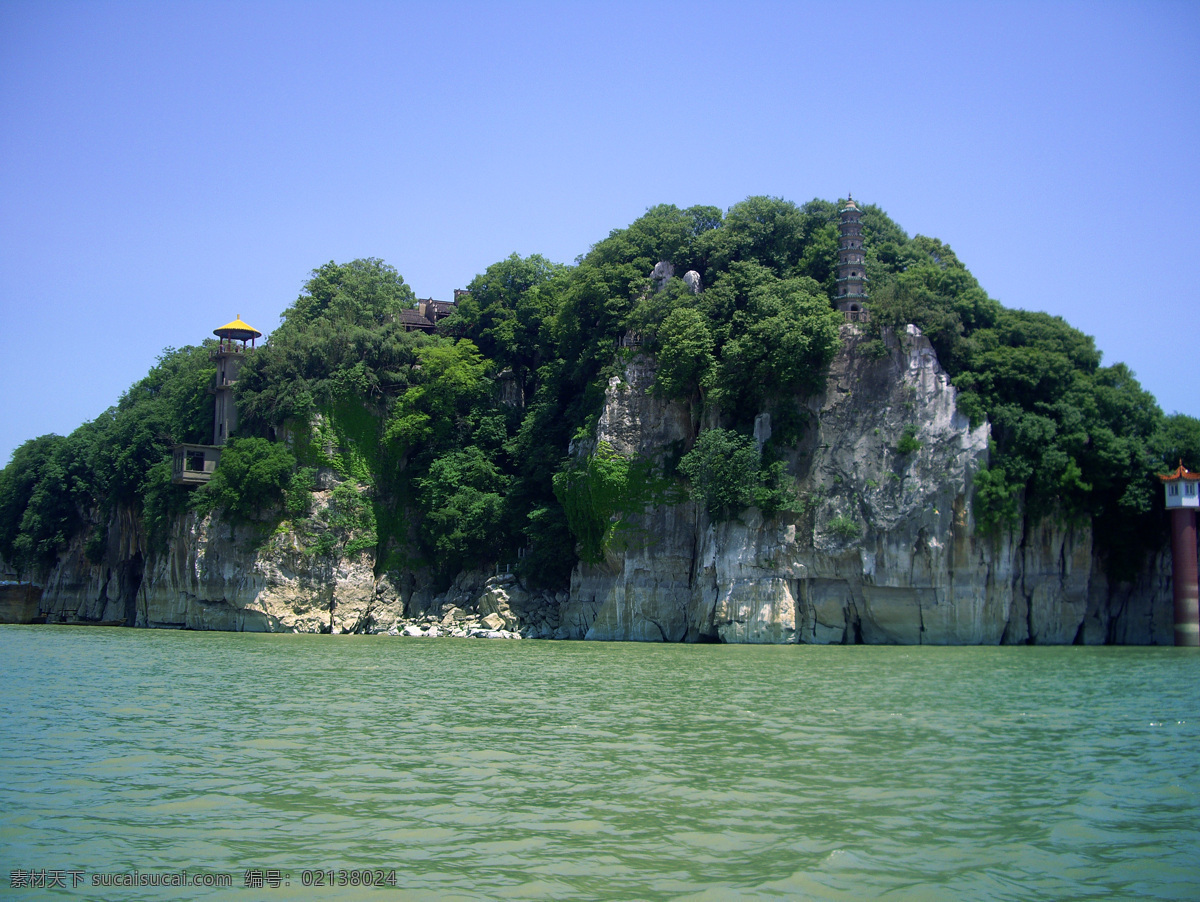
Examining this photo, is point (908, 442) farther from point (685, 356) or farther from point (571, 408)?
point (571, 408)

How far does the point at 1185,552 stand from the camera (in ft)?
116

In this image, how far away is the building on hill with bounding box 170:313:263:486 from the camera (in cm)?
4819

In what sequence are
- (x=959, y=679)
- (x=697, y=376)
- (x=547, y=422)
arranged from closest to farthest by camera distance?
1. (x=959, y=679)
2. (x=697, y=376)
3. (x=547, y=422)

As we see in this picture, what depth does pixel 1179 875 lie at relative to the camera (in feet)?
27.3

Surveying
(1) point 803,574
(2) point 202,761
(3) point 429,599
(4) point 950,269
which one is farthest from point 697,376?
(2) point 202,761

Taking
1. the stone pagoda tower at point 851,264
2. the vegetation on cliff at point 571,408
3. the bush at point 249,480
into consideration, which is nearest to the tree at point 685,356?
the vegetation on cliff at point 571,408

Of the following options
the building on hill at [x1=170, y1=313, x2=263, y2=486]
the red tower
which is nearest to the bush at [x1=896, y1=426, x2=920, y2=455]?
the red tower

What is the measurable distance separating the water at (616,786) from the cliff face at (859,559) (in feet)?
47.7

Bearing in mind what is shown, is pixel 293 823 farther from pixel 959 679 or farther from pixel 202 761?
pixel 959 679

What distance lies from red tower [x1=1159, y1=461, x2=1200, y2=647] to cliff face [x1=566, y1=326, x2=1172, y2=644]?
3.09 meters

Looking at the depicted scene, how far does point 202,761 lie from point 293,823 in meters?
3.65

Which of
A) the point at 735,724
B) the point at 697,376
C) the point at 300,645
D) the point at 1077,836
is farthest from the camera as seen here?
the point at 697,376

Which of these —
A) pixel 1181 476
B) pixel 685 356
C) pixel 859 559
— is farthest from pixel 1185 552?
pixel 685 356

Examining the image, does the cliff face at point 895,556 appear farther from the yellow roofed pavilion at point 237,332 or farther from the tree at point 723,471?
the yellow roofed pavilion at point 237,332
